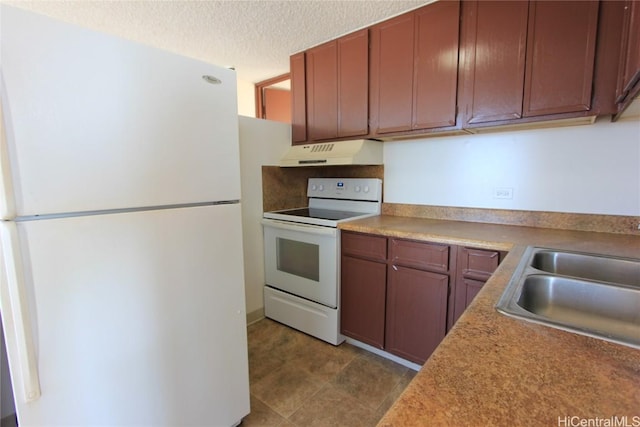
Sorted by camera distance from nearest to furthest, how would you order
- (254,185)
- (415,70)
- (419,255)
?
(419,255) < (415,70) < (254,185)

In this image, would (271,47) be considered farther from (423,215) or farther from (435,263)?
(435,263)

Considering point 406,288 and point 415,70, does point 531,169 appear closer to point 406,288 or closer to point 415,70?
point 415,70

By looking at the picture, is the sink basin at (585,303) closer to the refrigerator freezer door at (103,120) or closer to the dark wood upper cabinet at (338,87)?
the refrigerator freezer door at (103,120)

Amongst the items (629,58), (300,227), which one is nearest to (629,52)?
(629,58)

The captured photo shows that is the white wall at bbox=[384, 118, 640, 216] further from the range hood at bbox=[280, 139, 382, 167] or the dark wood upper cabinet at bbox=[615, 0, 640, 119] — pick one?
the dark wood upper cabinet at bbox=[615, 0, 640, 119]

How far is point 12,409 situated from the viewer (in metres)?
1.12

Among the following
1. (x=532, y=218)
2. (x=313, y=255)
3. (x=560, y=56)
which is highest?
(x=560, y=56)

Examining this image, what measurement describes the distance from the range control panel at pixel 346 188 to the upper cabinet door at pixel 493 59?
3.02 ft

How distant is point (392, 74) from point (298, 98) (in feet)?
2.95

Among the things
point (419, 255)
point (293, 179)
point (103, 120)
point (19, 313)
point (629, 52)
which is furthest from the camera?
point (293, 179)

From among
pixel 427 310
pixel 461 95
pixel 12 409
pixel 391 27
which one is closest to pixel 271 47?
pixel 391 27

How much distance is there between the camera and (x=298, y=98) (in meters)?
2.70

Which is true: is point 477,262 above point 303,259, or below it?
above

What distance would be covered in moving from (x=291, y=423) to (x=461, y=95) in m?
2.08
